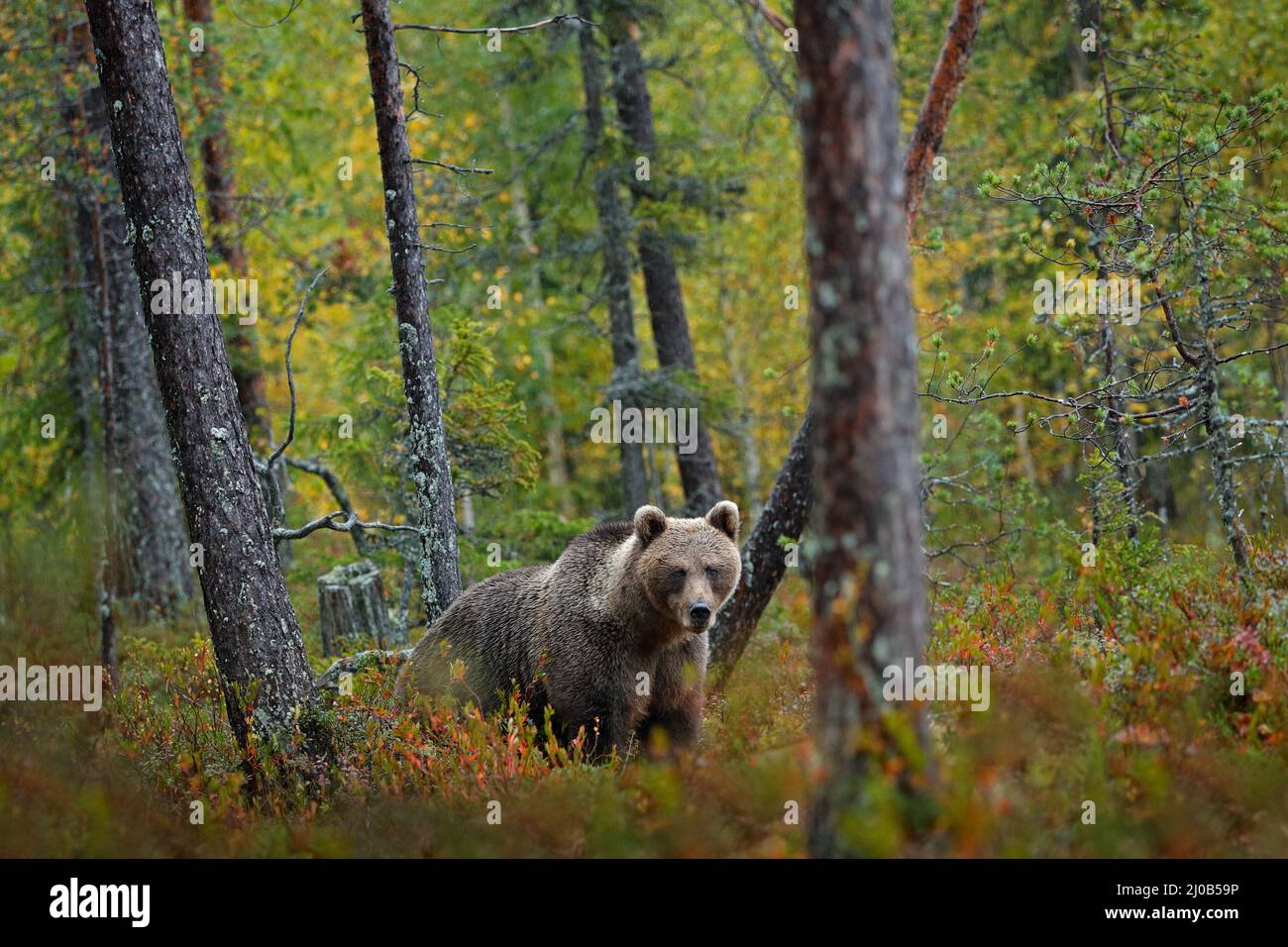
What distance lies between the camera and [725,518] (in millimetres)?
9297

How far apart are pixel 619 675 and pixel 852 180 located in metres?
5.07

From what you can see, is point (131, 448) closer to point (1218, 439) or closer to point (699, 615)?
point (699, 615)

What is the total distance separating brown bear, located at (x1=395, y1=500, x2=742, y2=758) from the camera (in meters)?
8.67

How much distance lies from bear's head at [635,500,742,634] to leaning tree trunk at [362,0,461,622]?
2.14 meters

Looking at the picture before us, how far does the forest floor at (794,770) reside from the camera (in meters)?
5.94

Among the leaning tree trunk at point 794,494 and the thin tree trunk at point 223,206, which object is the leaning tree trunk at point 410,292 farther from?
the thin tree trunk at point 223,206

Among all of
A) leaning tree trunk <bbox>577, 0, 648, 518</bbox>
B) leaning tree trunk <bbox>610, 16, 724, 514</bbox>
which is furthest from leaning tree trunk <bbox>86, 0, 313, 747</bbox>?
leaning tree trunk <bbox>610, 16, 724, 514</bbox>

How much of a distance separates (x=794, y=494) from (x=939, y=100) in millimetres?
3762

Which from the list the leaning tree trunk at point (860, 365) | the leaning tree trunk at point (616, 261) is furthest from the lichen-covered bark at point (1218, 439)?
the leaning tree trunk at point (616, 261)

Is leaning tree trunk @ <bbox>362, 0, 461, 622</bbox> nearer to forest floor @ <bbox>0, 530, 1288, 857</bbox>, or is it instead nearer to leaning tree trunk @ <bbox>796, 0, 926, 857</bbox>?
forest floor @ <bbox>0, 530, 1288, 857</bbox>

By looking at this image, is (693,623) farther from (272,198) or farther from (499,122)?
(499,122)
